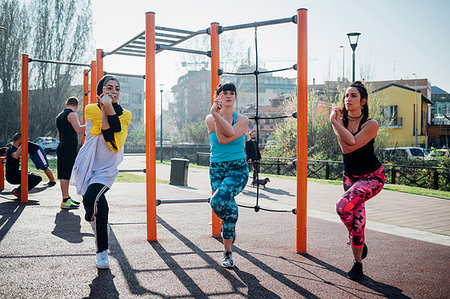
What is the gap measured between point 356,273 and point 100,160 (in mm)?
2769

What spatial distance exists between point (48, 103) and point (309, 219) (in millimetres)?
31988

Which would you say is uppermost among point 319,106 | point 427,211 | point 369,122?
point 319,106

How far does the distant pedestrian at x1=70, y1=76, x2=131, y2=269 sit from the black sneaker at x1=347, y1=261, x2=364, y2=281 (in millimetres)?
2365

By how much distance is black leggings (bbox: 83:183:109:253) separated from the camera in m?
3.95

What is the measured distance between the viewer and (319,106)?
22625mm

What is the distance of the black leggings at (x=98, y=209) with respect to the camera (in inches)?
156

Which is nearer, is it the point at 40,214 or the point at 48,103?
the point at 40,214

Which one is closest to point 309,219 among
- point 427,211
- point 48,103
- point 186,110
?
point 427,211

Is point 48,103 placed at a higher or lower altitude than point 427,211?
higher

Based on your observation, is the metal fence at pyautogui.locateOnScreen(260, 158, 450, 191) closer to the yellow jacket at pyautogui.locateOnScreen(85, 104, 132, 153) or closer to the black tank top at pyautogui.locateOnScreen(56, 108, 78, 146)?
the black tank top at pyautogui.locateOnScreen(56, 108, 78, 146)

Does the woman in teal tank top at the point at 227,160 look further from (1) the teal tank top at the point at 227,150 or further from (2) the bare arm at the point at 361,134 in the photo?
(2) the bare arm at the point at 361,134

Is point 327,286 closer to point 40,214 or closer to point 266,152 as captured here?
point 40,214

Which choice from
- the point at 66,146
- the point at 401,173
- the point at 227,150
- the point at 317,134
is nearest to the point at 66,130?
the point at 66,146

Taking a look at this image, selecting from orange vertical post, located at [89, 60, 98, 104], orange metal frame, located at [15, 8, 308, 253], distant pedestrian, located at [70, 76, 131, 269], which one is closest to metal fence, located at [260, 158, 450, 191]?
orange vertical post, located at [89, 60, 98, 104]
